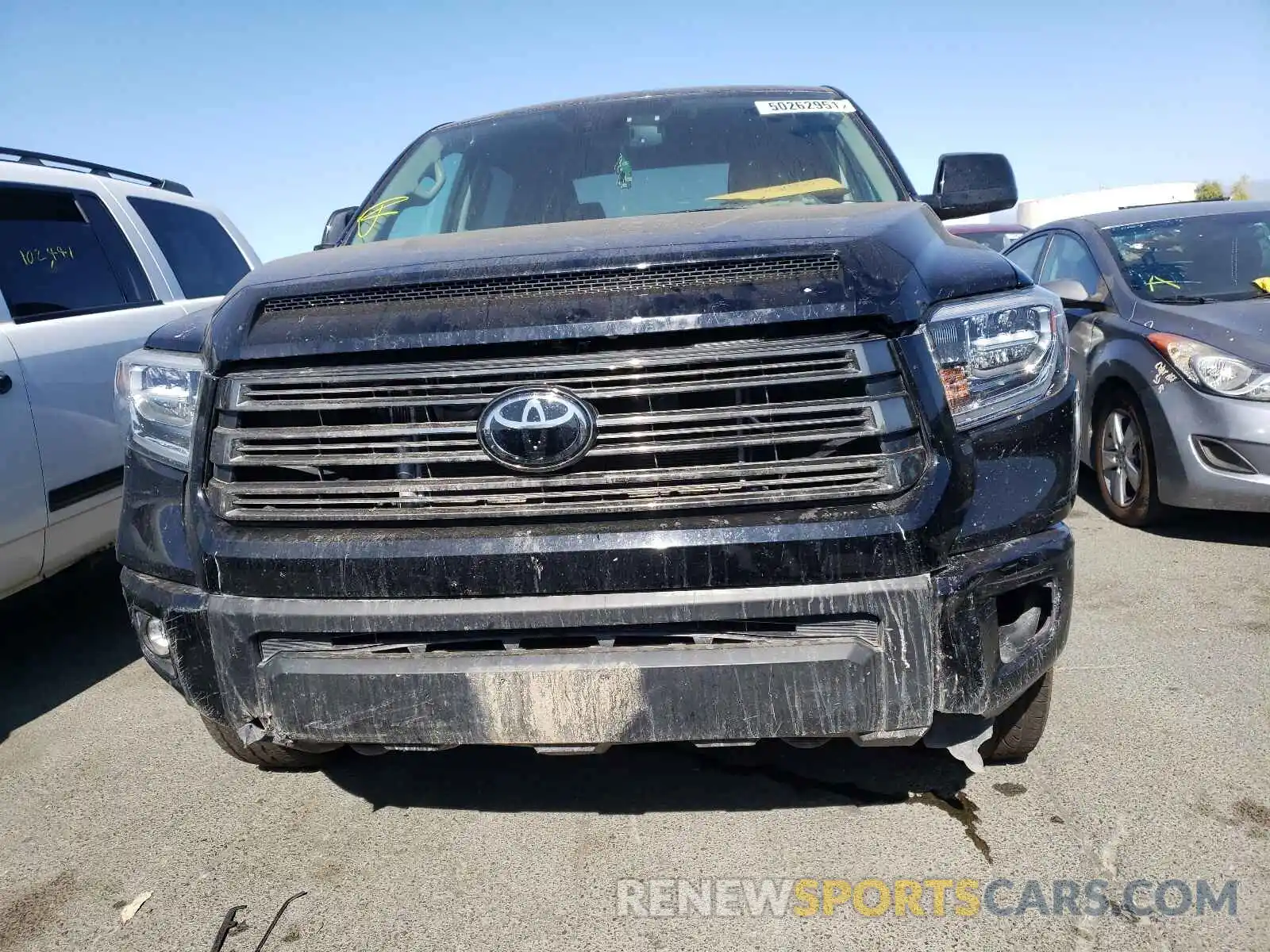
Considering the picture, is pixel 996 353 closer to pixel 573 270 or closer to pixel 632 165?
pixel 573 270

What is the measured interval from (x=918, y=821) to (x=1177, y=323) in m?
3.34

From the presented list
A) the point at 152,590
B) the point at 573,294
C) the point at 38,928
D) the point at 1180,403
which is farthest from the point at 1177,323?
the point at 38,928

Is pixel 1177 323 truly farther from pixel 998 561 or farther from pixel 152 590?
pixel 152 590

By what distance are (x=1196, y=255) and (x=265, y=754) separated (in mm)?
5187

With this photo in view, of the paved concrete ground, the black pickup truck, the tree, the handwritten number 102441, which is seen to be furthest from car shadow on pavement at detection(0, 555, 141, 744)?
the tree

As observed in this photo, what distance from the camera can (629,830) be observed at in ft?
8.25

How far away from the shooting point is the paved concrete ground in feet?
7.08

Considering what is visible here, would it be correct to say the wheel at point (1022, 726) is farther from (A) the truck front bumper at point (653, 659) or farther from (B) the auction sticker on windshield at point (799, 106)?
(B) the auction sticker on windshield at point (799, 106)

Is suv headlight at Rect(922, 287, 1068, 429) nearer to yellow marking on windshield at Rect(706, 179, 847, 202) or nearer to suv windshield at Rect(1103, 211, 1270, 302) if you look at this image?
yellow marking on windshield at Rect(706, 179, 847, 202)

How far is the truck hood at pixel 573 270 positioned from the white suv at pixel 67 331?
5.70 feet

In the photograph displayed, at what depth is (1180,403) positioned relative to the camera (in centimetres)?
456

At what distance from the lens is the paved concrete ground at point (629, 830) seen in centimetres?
216

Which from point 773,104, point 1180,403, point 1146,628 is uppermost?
point 773,104

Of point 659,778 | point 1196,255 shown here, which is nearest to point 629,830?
point 659,778
